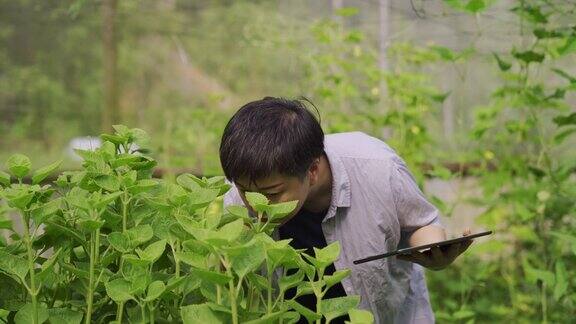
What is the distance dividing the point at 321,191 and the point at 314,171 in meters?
0.14

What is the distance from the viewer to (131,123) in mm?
7402

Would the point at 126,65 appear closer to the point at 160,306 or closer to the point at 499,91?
the point at 499,91

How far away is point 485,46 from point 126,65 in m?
3.17

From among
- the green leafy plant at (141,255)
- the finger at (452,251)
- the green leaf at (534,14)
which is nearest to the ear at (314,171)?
the finger at (452,251)

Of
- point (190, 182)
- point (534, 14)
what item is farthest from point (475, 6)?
point (190, 182)

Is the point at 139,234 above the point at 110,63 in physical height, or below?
above

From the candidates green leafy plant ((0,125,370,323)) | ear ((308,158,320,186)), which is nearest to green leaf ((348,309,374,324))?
green leafy plant ((0,125,370,323))

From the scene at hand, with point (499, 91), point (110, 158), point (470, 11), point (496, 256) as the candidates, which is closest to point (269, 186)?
point (110, 158)

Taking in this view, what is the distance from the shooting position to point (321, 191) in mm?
1934

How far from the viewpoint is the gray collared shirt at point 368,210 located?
1933 millimetres

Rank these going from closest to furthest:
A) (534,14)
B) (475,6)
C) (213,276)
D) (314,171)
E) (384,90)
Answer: (213,276) < (314,171) < (475,6) < (534,14) < (384,90)

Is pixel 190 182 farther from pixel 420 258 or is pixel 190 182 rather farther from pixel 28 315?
pixel 420 258

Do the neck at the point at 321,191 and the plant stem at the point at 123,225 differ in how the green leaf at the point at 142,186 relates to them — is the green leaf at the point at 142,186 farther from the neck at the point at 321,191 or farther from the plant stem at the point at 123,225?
the neck at the point at 321,191

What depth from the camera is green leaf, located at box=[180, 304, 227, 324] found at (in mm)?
985
